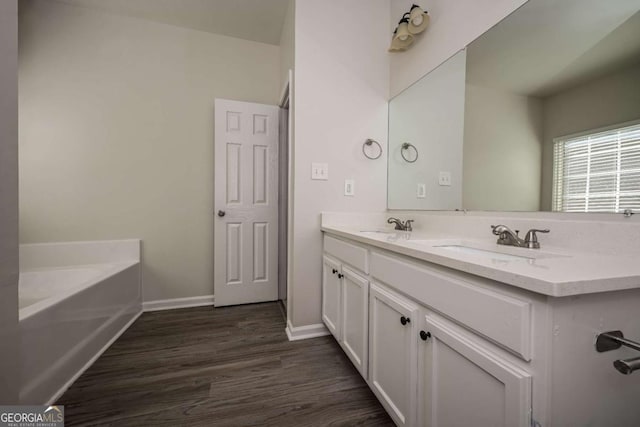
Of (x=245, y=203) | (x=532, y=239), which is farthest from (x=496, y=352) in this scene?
(x=245, y=203)

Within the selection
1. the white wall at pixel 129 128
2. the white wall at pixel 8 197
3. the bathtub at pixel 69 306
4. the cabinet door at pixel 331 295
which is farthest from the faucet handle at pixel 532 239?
the white wall at pixel 129 128

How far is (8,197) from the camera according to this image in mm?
771

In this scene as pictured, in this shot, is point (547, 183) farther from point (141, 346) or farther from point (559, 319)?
Answer: point (141, 346)

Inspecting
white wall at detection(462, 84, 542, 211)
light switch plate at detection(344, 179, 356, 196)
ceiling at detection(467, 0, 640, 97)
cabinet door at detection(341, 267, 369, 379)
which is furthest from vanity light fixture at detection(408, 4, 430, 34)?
cabinet door at detection(341, 267, 369, 379)

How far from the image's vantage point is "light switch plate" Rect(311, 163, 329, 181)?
1.72m

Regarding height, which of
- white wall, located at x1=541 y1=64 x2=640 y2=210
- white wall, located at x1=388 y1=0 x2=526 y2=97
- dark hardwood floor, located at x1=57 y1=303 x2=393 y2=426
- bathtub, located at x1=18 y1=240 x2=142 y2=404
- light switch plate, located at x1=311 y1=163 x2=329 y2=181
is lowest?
dark hardwood floor, located at x1=57 y1=303 x2=393 y2=426

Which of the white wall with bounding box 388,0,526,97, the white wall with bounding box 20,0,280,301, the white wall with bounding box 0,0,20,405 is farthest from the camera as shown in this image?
the white wall with bounding box 20,0,280,301

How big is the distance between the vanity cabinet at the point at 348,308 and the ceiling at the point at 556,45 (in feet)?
3.74

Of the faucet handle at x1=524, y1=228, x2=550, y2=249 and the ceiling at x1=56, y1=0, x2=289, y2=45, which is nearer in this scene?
the faucet handle at x1=524, y1=228, x2=550, y2=249

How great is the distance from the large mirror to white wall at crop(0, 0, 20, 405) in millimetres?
1849

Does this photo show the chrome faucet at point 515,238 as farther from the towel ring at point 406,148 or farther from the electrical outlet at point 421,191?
the towel ring at point 406,148

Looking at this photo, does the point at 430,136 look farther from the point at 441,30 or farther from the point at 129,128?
the point at 129,128

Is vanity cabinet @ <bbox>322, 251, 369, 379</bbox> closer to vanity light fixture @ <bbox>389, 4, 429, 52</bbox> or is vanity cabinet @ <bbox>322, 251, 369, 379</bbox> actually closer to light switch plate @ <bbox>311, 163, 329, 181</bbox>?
light switch plate @ <bbox>311, 163, 329, 181</bbox>

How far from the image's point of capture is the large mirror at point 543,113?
0.77 metres
